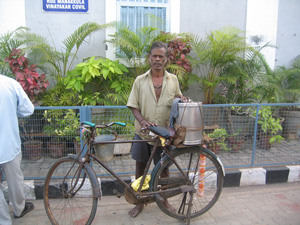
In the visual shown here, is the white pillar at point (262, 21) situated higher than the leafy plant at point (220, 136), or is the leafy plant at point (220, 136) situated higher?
A: the white pillar at point (262, 21)

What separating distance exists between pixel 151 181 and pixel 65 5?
400 centimetres

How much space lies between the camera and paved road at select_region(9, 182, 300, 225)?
3.12 metres

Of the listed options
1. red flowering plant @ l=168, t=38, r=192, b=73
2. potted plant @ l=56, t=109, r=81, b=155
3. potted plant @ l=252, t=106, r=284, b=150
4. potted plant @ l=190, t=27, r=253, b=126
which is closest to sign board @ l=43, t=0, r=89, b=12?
red flowering plant @ l=168, t=38, r=192, b=73

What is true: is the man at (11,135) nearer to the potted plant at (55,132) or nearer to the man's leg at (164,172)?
the potted plant at (55,132)

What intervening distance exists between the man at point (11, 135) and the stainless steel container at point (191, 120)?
1.70 meters

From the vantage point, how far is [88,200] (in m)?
3.15

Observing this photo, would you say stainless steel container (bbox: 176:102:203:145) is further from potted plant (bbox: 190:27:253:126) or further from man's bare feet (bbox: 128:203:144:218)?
potted plant (bbox: 190:27:253:126)

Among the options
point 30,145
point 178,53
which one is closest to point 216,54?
point 178,53

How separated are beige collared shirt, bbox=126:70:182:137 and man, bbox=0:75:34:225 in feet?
3.99

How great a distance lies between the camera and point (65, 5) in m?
5.11

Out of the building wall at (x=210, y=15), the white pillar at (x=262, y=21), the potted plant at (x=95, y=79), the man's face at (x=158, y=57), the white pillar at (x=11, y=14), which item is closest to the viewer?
the man's face at (x=158, y=57)

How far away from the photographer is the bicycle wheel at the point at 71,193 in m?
2.75

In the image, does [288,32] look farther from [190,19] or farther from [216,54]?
[190,19]

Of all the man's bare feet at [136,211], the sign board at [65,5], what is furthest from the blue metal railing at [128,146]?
the sign board at [65,5]
